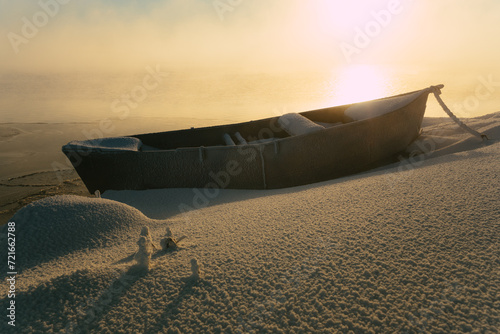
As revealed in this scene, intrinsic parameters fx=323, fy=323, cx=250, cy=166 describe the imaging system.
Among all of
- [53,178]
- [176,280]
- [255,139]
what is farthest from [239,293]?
[53,178]

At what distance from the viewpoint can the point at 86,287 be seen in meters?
2.08

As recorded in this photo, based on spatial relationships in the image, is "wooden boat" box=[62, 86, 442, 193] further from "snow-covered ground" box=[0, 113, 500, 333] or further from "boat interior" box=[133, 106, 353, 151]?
"snow-covered ground" box=[0, 113, 500, 333]

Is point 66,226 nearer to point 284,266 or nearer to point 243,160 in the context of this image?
point 284,266

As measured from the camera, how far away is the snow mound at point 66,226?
9.17 feet

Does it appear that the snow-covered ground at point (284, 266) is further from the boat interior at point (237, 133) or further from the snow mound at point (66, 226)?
the boat interior at point (237, 133)

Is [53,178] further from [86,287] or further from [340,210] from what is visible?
[340,210]

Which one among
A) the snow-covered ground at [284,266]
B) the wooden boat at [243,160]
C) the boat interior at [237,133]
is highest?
A: the boat interior at [237,133]

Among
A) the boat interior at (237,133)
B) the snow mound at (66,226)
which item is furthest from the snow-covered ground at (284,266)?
the boat interior at (237,133)

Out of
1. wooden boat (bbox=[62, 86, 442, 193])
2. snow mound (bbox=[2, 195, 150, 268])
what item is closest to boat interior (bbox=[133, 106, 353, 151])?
wooden boat (bbox=[62, 86, 442, 193])

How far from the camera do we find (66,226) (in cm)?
297

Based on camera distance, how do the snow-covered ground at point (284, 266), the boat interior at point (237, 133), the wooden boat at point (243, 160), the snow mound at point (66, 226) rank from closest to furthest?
the snow-covered ground at point (284, 266), the snow mound at point (66, 226), the wooden boat at point (243, 160), the boat interior at point (237, 133)

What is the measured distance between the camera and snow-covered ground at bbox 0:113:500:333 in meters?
1.77

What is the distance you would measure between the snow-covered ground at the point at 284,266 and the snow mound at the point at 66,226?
12 millimetres

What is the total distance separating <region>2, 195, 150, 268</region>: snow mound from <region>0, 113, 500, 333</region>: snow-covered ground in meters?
0.01
